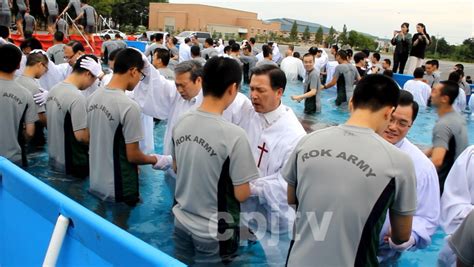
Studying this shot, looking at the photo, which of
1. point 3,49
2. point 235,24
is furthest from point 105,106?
point 235,24

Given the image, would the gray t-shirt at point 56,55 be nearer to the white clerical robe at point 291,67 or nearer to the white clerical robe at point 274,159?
the white clerical robe at point 274,159

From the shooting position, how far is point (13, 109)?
12.8ft

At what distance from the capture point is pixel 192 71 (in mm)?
3561

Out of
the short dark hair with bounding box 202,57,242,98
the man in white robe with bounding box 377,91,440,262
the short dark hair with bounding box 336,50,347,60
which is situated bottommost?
the man in white robe with bounding box 377,91,440,262

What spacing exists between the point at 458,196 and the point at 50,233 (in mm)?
2446

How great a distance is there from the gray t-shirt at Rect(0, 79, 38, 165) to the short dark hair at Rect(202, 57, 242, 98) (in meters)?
→ 2.14

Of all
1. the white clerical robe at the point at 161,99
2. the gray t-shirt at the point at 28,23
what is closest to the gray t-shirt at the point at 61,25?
the gray t-shirt at the point at 28,23

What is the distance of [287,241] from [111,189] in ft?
4.60

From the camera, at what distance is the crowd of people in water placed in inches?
79.5

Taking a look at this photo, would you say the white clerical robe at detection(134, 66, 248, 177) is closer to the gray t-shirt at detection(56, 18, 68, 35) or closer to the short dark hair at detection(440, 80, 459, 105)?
the short dark hair at detection(440, 80, 459, 105)

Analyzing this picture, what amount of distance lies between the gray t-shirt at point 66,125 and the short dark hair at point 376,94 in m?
2.49

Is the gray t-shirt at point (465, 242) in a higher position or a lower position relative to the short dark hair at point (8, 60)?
lower

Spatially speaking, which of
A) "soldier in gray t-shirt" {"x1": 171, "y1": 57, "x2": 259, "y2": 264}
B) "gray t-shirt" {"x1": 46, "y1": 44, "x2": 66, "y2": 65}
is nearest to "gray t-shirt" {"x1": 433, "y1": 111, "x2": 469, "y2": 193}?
"soldier in gray t-shirt" {"x1": 171, "y1": 57, "x2": 259, "y2": 264}

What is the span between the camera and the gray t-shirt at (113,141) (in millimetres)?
3229
